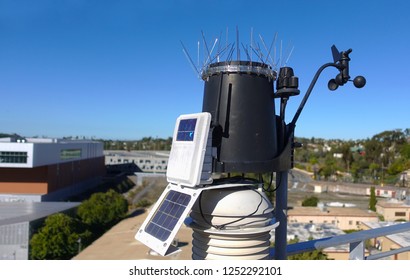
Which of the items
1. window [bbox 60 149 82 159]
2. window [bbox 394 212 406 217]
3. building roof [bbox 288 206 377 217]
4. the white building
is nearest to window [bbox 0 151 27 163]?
the white building

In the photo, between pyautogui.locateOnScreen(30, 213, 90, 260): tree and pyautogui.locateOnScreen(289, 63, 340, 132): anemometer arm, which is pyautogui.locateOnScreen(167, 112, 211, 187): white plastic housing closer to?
pyautogui.locateOnScreen(289, 63, 340, 132): anemometer arm

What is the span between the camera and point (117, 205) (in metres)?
26.7

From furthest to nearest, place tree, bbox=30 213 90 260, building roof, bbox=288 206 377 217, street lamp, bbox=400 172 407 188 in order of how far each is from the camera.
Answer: street lamp, bbox=400 172 407 188 → building roof, bbox=288 206 377 217 → tree, bbox=30 213 90 260

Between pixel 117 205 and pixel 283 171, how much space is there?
25742 millimetres

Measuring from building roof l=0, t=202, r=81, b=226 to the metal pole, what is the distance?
19.9 metres

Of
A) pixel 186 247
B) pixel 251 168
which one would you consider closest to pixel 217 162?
pixel 251 168

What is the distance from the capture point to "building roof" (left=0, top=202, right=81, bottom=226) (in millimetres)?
19891

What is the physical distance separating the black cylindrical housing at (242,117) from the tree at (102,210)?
24.3 metres

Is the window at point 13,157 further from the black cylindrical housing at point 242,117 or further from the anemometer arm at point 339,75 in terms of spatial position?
the anemometer arm at point 339,75

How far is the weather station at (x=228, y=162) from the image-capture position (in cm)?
216

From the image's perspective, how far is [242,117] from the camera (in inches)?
91.0

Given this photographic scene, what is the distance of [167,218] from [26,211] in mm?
24848

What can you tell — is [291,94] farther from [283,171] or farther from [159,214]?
[159,214]
